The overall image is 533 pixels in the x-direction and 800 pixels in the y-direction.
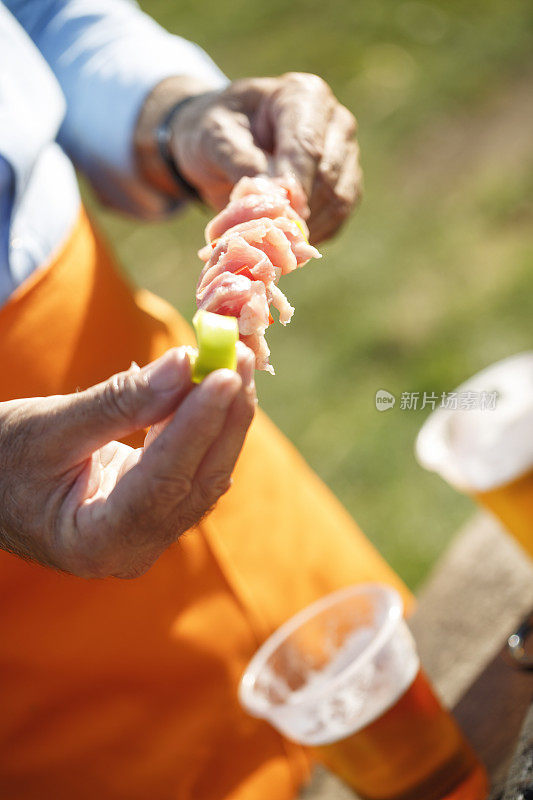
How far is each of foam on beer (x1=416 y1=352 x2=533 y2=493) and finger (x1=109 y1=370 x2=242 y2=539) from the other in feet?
2.18

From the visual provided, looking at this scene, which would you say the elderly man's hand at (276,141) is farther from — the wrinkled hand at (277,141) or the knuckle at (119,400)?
the knuckle at (119,400)

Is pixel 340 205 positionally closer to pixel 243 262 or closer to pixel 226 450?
pixel 243 262

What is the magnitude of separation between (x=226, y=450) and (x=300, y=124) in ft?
2.17

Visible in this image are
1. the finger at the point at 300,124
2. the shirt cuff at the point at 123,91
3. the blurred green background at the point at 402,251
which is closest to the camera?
the finger at the point at 300,124

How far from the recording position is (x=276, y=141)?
1355 millimetres

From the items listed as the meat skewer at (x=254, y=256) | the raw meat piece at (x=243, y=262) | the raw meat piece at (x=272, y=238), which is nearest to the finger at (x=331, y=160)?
the meat skewer at (x=254, y=256)

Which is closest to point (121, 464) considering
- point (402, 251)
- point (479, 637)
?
point (479, 637)

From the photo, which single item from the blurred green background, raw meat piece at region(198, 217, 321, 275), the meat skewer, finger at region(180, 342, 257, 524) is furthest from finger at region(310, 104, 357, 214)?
the blurred green background

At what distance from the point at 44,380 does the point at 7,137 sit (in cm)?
38

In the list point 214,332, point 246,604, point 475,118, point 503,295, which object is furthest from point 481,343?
point 214,332

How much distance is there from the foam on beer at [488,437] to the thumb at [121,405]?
27.5 inches

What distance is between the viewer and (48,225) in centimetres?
140

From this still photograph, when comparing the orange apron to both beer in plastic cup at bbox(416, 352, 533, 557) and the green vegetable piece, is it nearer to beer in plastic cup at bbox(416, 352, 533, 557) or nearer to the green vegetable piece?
beer in plastic cup at bbox(416, 352, 533, 557)

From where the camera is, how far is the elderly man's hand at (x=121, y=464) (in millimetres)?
824
